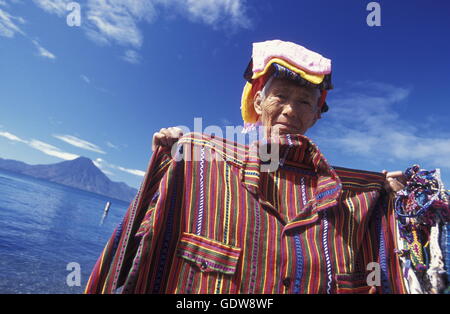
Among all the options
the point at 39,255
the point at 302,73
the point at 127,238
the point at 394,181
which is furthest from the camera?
the point at 39,255

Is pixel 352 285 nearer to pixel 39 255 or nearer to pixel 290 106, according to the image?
pixel 290 106

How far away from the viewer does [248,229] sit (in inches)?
74.6

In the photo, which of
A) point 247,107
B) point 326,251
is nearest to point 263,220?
point 326,251

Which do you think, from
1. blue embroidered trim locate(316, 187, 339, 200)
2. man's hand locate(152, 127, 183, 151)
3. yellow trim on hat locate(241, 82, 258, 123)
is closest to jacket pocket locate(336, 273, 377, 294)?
blue embroidered trim locate(316, 187, 339, 200)

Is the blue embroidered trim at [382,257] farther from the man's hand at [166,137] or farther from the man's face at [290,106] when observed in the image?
the man's hand at [166,137]

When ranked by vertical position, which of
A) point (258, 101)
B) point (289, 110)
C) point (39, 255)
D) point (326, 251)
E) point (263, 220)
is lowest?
point (39, 255)

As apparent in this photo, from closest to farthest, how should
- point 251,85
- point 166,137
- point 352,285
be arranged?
point 352,285, point 166,137, point 251,85

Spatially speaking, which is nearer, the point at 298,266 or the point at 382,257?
the point at 298,266

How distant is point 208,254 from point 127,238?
596 millimetres

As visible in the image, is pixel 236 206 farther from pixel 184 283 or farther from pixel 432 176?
pixel 432 176

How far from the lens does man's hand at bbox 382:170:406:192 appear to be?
2227 millimetres

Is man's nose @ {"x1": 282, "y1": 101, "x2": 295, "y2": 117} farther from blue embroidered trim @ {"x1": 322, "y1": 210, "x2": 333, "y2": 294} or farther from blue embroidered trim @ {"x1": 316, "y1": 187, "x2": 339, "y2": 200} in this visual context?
A: blue embroidered trim @ {"x1": 322, "y1": 210, "x2": 333, "y2": 294}
